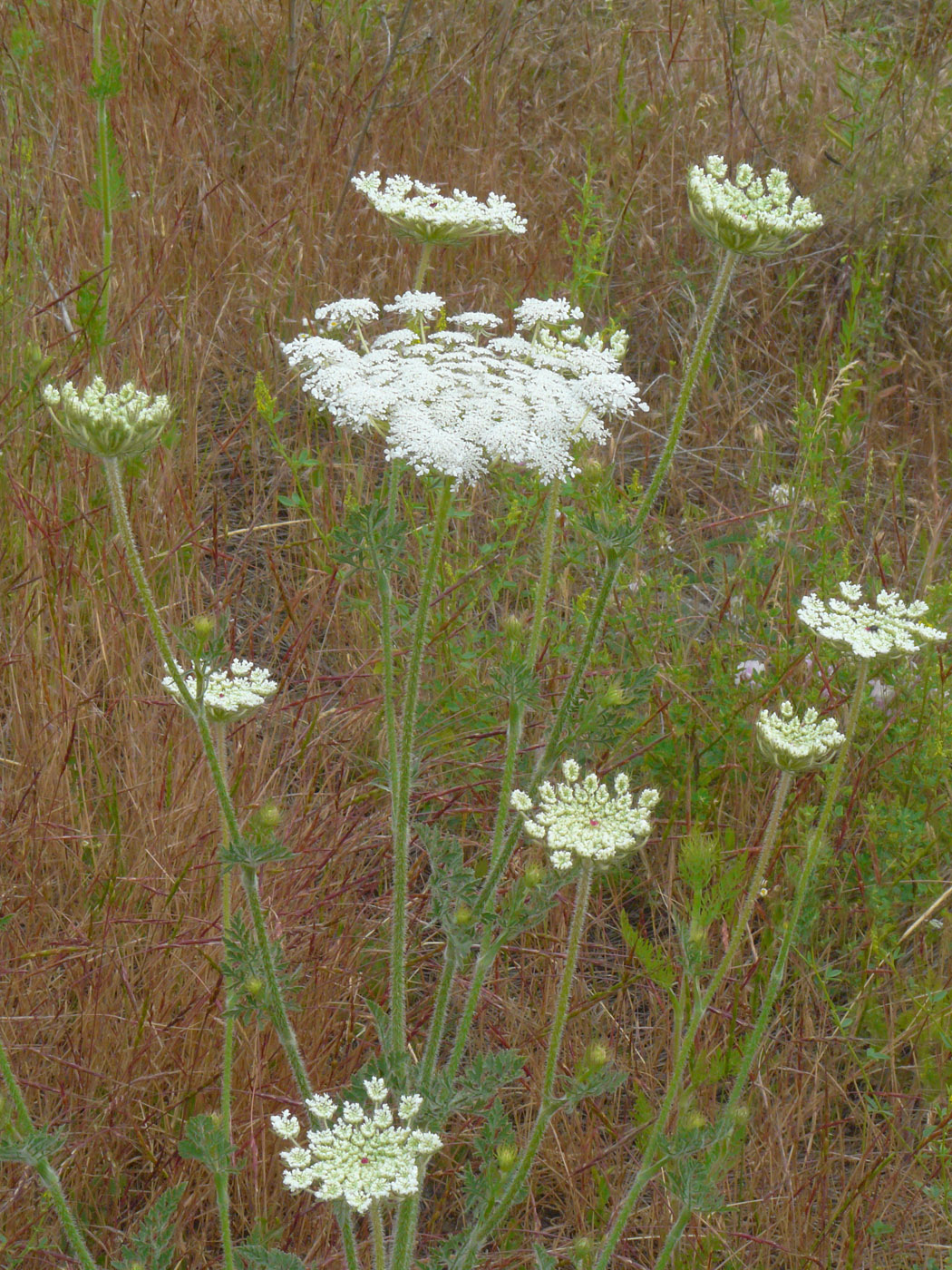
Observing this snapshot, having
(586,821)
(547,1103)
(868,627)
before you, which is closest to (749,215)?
(868,627)

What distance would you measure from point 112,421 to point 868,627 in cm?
146

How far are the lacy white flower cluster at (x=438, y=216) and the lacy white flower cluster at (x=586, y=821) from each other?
3.33 feet

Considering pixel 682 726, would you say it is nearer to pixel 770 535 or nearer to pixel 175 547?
pixel 770 535

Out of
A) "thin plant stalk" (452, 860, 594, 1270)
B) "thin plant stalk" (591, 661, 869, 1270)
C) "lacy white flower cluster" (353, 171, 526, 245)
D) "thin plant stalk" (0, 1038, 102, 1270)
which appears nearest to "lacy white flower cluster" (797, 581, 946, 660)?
"thin plant stalk" (591, 661, 869, 1270)

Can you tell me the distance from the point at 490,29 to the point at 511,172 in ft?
3.30

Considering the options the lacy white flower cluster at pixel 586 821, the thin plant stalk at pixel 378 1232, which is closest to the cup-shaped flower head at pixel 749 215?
the lacy white flower cluster at pixel 586 821

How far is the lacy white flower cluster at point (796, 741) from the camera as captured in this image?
1.97m

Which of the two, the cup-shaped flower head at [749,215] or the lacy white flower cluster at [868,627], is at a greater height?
the cup-shaped flower head at [749,215]

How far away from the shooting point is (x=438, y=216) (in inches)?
80.4

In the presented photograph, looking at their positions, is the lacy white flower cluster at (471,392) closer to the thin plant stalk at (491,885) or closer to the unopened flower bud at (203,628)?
the thin plant stalk at (491,885)

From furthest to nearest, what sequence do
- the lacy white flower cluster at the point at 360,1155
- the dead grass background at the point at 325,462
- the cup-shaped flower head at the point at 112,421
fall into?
the dead grass background at the point at 325,462, the cup-shaped flower head at the point at 112,421, the lacy white flower cluster at the point at 360,1155

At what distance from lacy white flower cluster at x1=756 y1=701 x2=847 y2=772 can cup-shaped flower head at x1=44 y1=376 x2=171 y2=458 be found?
1.16m

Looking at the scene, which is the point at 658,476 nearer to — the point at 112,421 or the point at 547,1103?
the point at 112,421

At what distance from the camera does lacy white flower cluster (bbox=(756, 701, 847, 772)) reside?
1971 millimetres
